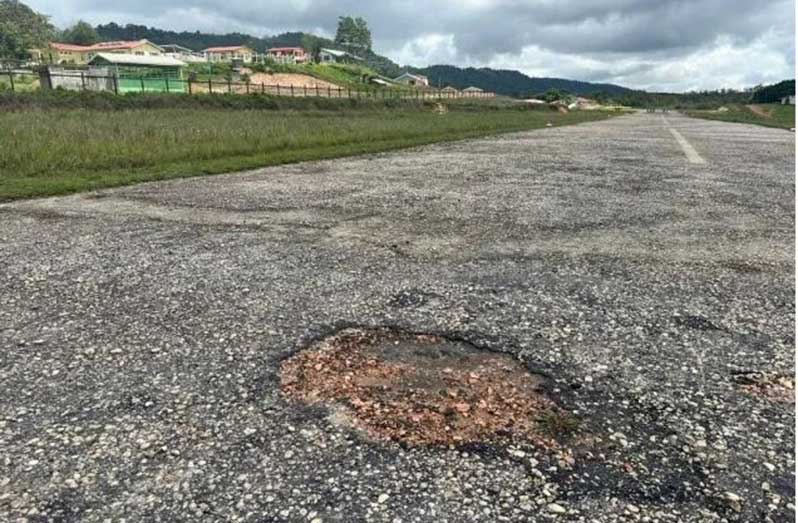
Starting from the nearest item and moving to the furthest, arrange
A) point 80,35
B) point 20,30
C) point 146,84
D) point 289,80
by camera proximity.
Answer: point 146,84 < point 289,80 < point 20,30 < point 80,35

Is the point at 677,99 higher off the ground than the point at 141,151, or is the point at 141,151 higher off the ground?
the point at 677,99

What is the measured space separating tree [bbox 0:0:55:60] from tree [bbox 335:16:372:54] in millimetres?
72126

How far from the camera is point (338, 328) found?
12.4 ft

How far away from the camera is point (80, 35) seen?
A: 142 metres

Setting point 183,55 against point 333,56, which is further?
point 333,56

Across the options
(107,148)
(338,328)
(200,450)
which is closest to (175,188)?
(107,148)

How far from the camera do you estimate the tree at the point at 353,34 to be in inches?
6068

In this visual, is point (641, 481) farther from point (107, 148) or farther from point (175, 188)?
point (107, 148)

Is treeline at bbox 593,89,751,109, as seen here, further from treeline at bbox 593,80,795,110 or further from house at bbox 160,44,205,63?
house at bbox 160,44,205,63

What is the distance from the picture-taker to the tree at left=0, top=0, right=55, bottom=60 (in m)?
81.5

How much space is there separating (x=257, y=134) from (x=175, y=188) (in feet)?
25.0

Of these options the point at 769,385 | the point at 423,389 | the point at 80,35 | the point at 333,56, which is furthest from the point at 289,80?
the point at 80,35

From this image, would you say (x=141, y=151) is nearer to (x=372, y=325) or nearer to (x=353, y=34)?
(x=372, y=325)

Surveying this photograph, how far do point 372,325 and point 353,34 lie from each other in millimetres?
162254
